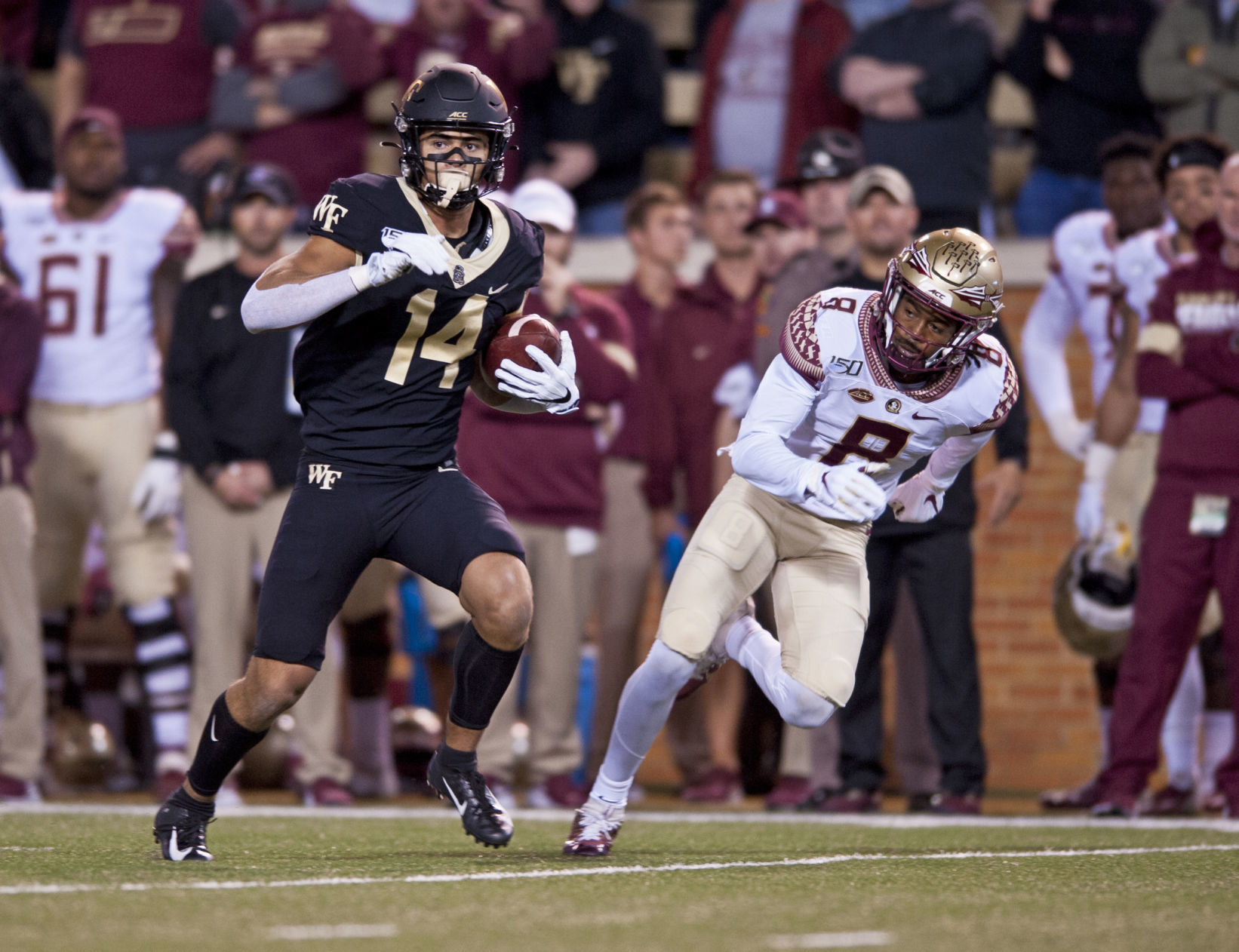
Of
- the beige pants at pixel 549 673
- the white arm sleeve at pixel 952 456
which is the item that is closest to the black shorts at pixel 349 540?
the white arm sleeve at pixel 952 456

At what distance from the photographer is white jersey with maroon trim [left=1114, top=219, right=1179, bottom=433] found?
715cm

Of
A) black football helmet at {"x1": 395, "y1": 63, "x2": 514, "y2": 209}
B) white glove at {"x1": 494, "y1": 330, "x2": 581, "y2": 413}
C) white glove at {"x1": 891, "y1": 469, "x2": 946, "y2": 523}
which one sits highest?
black football helmet at {"x1": 395, "y1": 63, "x2": 514, "y2": 209}

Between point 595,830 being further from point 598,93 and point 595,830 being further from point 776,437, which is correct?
point 598,93

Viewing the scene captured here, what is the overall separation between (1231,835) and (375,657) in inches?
134

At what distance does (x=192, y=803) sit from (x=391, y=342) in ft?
4.02

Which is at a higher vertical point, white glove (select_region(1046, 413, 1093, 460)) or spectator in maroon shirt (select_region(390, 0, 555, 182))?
spectator in maroon shirt (select_region(390, 0, 555, 182))

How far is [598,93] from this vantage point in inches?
354

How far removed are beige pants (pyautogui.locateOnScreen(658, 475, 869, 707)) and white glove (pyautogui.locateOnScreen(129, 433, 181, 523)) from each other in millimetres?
2924

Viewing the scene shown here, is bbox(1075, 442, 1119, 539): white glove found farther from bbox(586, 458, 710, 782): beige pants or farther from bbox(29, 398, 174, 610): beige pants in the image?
bbox(29, 398, 174, 610): beige pants

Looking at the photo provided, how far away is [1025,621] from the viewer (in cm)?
898

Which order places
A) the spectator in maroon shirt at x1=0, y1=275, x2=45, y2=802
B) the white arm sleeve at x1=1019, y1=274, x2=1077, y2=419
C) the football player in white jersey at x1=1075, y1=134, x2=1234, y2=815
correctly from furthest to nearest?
the white arm sleeve at x1=1019, y1=274, x2=1077, y2=419 < the spectator in maroon shirt at x1=0, y1=275, x2=45, y2=802 < the football player in white jersey at x1=1075, y1=134, x2=1234, y2=815

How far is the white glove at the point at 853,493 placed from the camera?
4.81 m

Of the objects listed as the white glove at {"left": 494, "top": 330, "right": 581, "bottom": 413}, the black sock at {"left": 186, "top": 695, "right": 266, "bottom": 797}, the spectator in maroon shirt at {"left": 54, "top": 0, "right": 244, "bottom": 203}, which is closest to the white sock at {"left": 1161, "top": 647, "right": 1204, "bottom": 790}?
the white glove at {"left": 494, "top": 330, "right": 581, "bottom": 413}

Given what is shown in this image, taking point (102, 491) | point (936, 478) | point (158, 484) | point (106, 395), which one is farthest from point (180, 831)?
point (106, 395)
